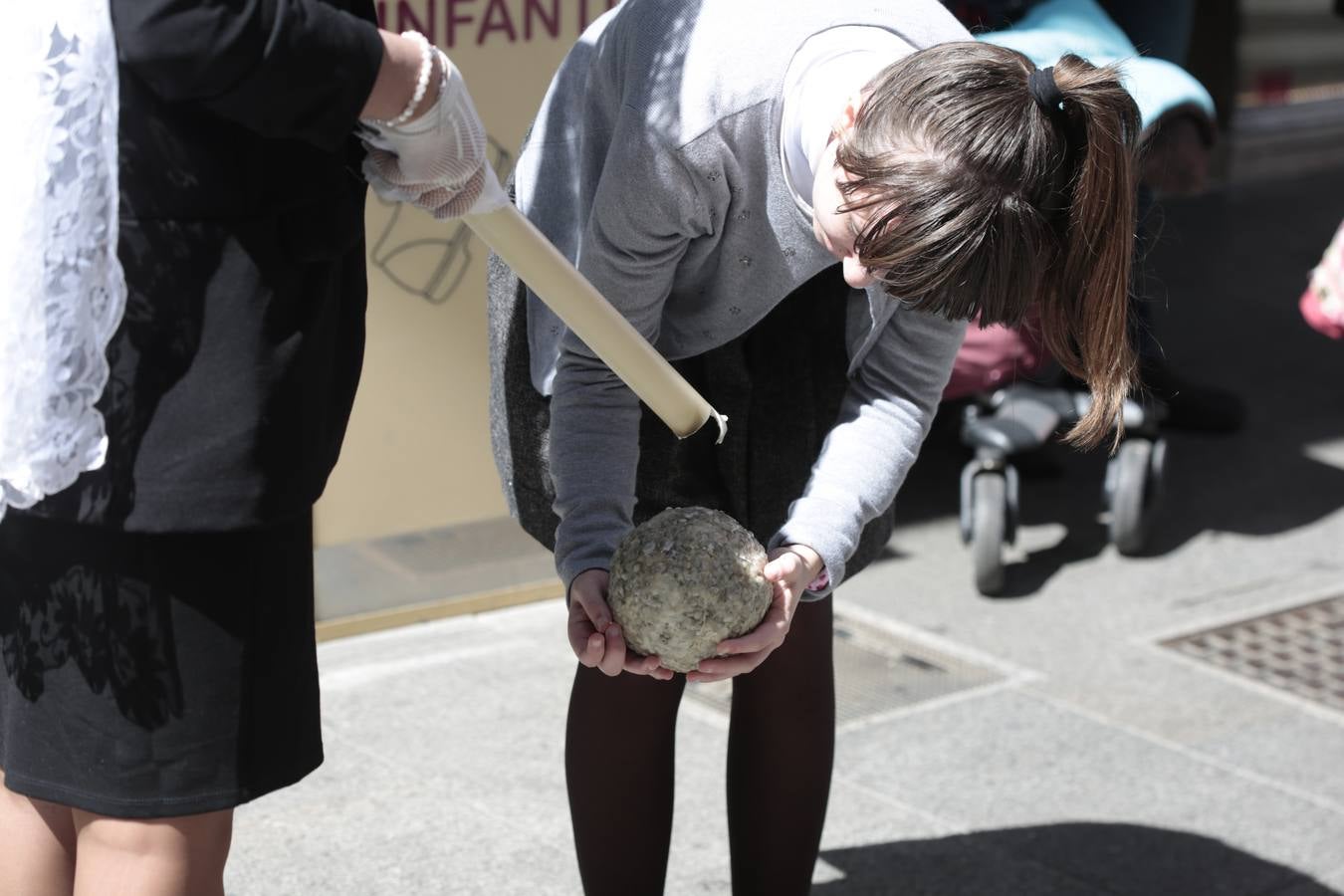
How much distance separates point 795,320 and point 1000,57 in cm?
51

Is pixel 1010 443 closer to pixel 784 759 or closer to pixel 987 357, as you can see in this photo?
pixel 987 357

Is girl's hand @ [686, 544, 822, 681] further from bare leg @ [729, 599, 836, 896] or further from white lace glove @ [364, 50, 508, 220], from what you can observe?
white lace glove @ [364, 50, 508, 220]

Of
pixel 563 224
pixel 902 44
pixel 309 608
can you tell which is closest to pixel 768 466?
pixel 563 224

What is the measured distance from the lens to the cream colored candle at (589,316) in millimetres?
1770

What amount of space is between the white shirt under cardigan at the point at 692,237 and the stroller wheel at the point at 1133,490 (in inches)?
A: 89.5

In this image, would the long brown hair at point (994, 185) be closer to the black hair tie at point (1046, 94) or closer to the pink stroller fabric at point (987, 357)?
the black hair tie at point (1046, 94)

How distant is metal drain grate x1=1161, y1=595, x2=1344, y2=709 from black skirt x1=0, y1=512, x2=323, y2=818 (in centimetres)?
276

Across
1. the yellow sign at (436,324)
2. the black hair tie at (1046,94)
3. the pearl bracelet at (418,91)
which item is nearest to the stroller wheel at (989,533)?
the yellow sign at (436,324)

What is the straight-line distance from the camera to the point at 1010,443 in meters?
4.45

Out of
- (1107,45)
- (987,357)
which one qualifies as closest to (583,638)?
(987,357)

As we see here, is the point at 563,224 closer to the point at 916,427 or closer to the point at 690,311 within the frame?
the point at 690,311

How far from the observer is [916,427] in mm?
2320

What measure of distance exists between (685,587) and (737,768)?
2.04 feet

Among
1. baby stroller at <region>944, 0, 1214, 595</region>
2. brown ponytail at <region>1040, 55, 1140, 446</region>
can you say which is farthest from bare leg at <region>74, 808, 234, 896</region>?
baby stroller at <region>944, 0, 1214, 595</region>
